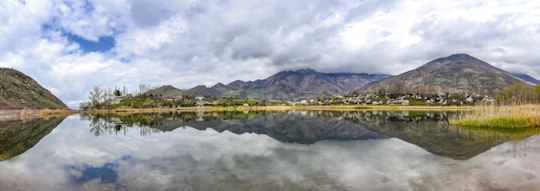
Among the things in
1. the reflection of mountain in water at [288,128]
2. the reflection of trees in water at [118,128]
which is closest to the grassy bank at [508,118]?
the reflection of mountain in water at [288,128]

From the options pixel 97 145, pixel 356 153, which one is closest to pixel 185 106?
pixel 97 145

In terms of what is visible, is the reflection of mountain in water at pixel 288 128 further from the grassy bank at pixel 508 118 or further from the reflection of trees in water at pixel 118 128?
the grassy bank at pixel 508 118

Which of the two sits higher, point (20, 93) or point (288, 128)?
point (20, 93)

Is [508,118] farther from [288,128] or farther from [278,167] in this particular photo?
[278,167]

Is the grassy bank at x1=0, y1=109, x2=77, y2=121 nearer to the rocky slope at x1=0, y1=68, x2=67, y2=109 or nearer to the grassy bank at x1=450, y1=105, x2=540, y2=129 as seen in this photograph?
the rocky slope at x1=0, y1=68, x2=67, y2=109

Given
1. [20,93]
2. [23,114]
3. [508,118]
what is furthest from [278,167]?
[20,93]

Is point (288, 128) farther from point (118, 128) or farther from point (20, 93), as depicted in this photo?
point (20, 93)

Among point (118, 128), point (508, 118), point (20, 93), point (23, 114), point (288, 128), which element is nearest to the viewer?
point (508, 118)

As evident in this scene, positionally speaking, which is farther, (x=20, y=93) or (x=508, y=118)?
(x=20, y=93)

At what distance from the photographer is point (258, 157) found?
16.3 m

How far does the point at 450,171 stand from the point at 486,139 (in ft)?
39.8

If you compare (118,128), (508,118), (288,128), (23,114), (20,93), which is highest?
(20,93)

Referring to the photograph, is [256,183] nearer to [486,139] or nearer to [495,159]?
[495,159]

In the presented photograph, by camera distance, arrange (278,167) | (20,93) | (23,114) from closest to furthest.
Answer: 1. (278,167)
2. (23,114)
3. (20,93)
